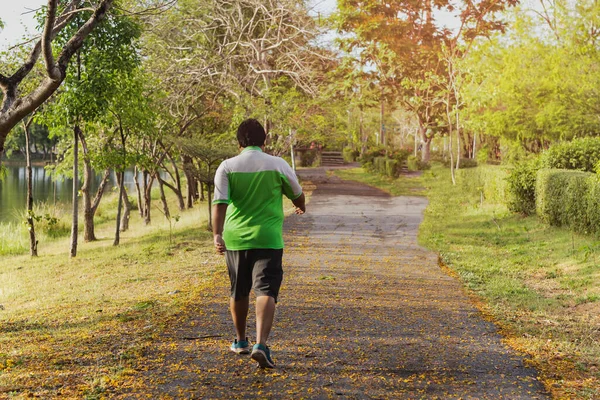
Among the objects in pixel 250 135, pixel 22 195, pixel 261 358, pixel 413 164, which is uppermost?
pixel 250 135

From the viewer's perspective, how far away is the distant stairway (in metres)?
47.3

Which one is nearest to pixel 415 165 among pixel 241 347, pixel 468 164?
pixel 468 164

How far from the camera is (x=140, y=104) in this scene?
1530 centimetres

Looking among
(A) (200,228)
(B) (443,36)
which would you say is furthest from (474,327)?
(B) (443,36)

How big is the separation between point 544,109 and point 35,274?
65.5 ft

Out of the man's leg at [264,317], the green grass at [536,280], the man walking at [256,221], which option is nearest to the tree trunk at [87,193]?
the green grass at [536,280]

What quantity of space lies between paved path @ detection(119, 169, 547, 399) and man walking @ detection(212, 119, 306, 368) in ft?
1.36

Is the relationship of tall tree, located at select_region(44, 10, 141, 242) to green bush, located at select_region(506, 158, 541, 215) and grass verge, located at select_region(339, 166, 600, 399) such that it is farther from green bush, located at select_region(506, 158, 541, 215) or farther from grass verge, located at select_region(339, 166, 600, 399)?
green bush, located at select_region(506, 158, 541, 215)

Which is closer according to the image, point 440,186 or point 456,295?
point 456,295

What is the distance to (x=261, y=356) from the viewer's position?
4656 millimetres

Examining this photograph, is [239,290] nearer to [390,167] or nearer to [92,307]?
[92,307]

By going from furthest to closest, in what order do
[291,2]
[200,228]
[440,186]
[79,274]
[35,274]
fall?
1. [440,186]
2. [291,2]
3. [200,228]
4. [35,274]
5. [79,274]

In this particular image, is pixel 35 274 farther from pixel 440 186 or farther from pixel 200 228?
→ pixel 440 186

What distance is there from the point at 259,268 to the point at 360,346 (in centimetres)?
131
